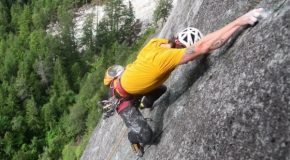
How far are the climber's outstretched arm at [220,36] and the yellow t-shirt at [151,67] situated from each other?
303 millimetres

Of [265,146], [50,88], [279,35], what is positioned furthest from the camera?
[50,88]

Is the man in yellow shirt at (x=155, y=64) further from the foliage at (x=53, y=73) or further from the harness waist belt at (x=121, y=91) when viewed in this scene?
the foliage at (x=53, y=73)

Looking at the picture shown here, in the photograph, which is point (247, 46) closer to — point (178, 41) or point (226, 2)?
point (178, 41)

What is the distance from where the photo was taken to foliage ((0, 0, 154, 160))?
64000 millimetres

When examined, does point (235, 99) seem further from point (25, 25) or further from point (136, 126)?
point (25, 25)

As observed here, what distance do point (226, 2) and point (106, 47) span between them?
78939 millimetres

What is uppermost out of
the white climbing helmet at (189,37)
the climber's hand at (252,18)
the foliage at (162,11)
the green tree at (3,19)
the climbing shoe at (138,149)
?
the climber's hand at (252,18)

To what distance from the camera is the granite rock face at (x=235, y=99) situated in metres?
8.01

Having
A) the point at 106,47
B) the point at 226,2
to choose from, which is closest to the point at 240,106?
the point at 226,2

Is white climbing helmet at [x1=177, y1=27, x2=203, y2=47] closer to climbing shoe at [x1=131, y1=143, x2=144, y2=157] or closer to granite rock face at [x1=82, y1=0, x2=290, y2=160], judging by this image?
granite rock face at [x1=82, y1=0, x2=290, y2=160]

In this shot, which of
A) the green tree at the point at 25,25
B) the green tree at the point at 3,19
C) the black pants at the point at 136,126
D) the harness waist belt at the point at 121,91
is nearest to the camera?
the harness waist belt at the point at 121,91

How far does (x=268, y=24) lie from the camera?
890 cm

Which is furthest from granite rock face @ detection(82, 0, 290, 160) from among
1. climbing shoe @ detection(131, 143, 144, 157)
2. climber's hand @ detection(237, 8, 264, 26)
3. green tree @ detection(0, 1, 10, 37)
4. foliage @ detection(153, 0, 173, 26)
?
green tree @ detection(0, 1, 10, 37)

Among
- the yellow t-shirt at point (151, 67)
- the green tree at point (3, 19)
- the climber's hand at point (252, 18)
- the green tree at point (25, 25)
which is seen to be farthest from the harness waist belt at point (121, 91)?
the green tree at point (3, 19)
